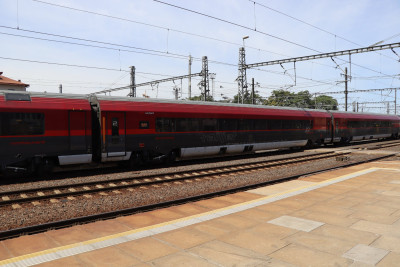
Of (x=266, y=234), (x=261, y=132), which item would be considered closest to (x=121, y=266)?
(x=266, y=234)

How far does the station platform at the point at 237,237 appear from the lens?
167 inches

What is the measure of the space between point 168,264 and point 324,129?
23.9m

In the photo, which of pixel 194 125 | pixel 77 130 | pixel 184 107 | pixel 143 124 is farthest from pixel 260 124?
pixel 77 130

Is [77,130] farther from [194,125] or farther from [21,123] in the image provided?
[194,125]

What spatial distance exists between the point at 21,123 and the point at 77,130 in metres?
1.87

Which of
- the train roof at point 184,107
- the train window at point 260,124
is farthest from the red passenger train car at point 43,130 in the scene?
the train window at point 260,124

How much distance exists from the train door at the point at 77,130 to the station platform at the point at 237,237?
6.26 m

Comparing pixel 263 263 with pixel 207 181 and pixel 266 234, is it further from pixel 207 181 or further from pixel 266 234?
pixel 207 181

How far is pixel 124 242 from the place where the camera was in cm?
490

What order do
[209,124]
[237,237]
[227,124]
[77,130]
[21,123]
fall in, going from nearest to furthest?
[237,237], [21,123], [77,130], [209,124], [227,124]

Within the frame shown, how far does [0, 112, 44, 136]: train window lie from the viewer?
1040 cm

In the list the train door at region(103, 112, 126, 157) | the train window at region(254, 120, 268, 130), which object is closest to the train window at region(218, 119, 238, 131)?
the train window at region(254, 120, 268, 130)

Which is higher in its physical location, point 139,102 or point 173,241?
point 139,102

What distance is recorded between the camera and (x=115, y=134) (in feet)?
41.7
